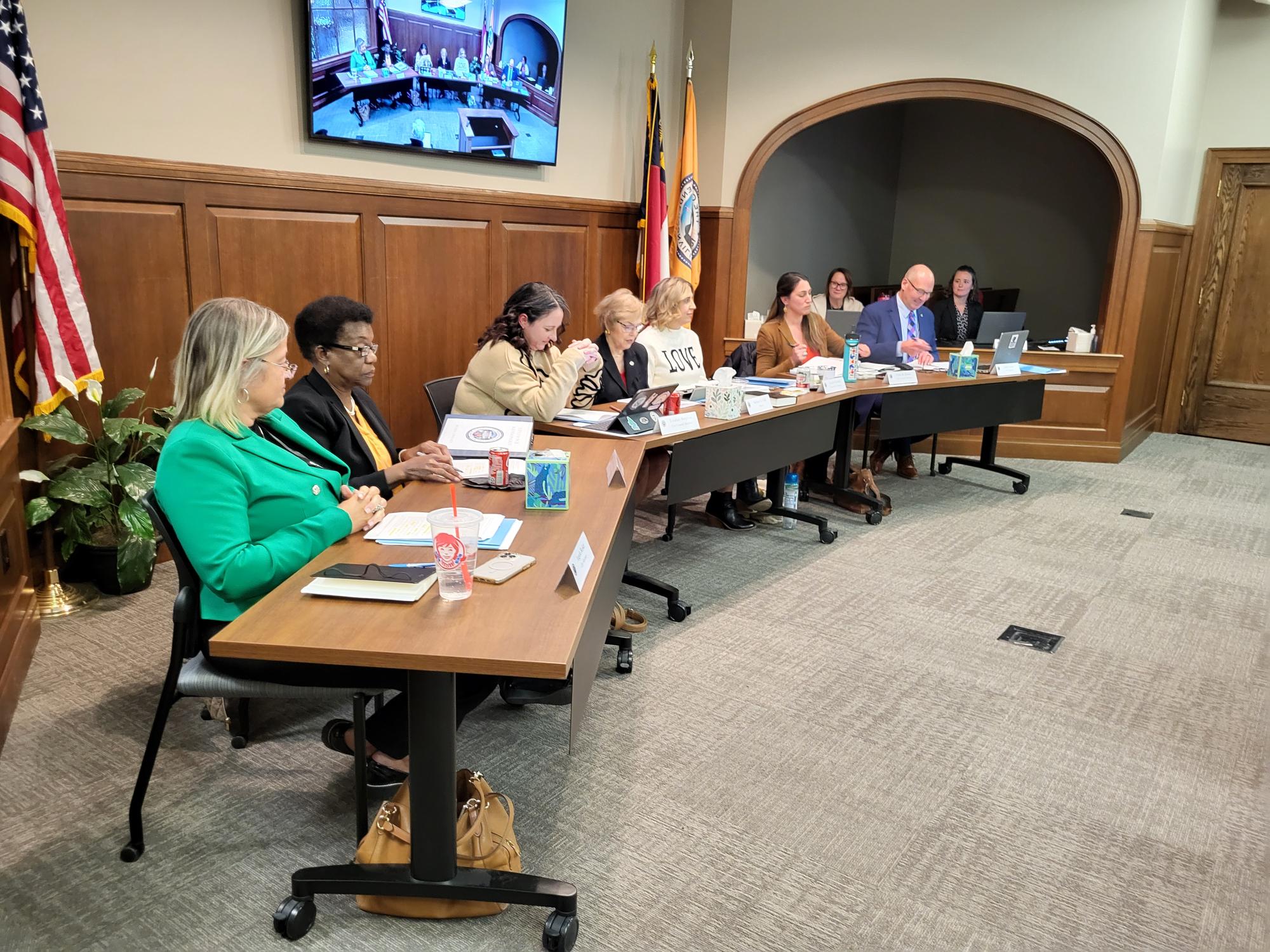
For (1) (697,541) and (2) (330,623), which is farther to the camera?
(1) (697,541)

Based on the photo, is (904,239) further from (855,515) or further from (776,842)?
(776,842)

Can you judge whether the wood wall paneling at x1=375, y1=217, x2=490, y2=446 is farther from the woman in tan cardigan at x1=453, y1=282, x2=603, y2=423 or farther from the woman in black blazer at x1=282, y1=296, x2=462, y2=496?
the woman in black blazer at x1=282, y1=296, x2=462, y2=496

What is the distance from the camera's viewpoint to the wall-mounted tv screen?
13.8 ft

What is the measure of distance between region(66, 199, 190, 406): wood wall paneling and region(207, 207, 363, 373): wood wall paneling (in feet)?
0.65

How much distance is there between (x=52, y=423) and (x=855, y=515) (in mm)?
3632

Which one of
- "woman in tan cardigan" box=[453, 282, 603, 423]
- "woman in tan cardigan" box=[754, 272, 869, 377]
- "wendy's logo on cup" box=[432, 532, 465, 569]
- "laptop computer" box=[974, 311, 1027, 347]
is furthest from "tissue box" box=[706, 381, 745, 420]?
"laptop computer" box=[974, 311, 1027, 347]

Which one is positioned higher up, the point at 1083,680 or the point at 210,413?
the point at 210,413

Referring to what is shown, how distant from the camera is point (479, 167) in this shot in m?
5.09

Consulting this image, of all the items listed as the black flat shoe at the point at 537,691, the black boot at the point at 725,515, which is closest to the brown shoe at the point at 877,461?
the black boot at the point at 725,515

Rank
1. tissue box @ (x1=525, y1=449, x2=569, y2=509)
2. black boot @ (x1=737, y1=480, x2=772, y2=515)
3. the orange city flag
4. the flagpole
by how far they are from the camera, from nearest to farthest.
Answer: tissue box @ (x1=525, y1=449, x2=569, y2=509), the flagpole, black boot @ (x1=737, y1=480, x2=772, y2=515), the orange city flag

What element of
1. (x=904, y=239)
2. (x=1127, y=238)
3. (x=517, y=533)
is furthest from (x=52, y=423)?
(x=904, y=239)

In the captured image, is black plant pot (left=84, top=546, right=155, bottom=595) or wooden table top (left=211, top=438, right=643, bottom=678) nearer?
wooden table top (left=211, top=438, right=643, bottom=678)

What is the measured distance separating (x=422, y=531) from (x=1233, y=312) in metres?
7.29

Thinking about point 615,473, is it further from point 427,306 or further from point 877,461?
point 877,461
